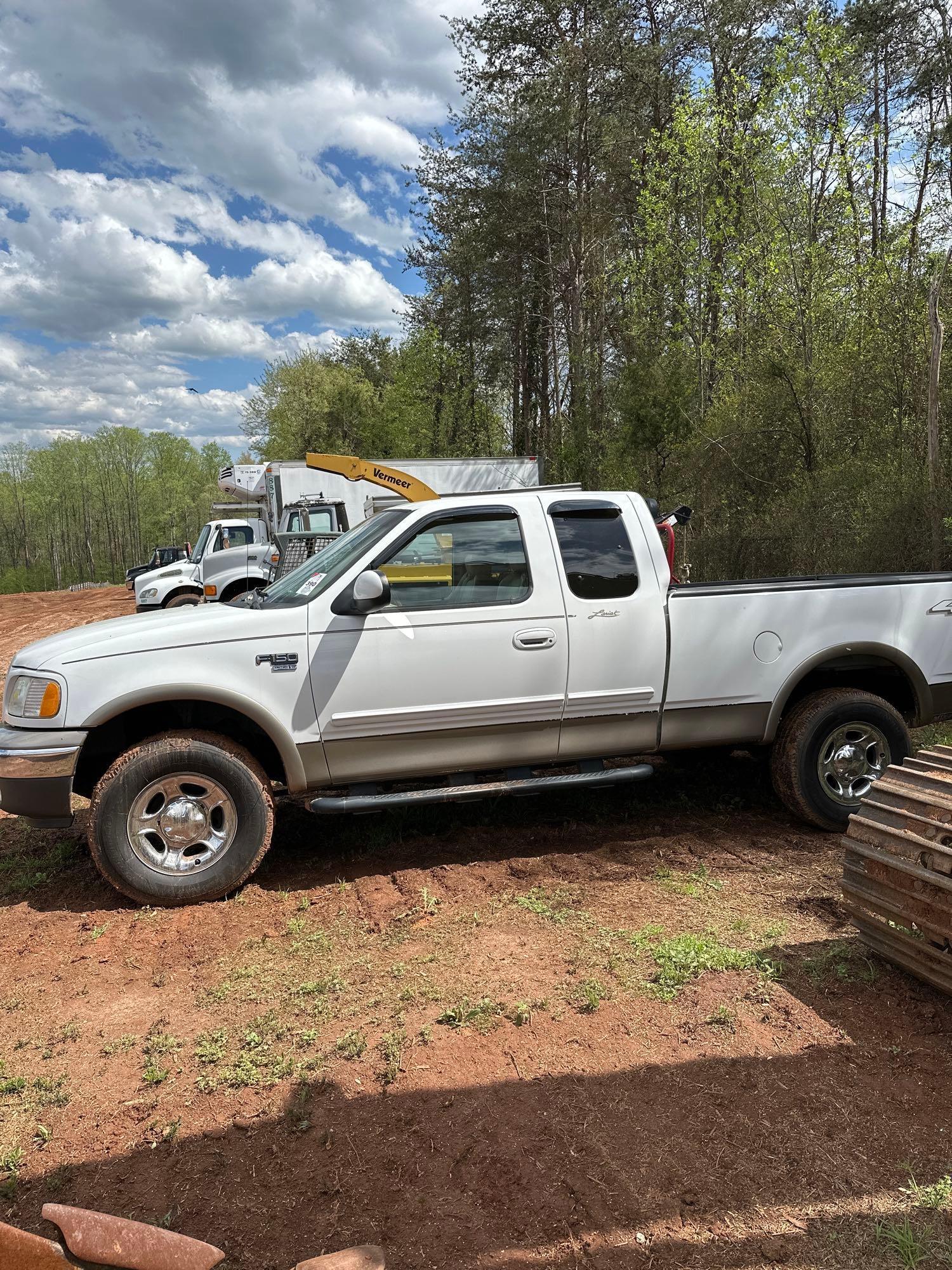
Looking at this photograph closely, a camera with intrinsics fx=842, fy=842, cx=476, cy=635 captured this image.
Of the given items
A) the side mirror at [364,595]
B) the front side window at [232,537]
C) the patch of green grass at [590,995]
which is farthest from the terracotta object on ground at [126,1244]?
the front side window at [232,537]

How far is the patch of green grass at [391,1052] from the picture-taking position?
9.63 ft

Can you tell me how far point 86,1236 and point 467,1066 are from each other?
4.22 ft

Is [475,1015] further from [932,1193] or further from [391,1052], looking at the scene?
[932,1193]

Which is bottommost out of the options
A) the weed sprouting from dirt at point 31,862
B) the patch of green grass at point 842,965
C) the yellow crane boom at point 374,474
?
the patch of green grass at point 842,965

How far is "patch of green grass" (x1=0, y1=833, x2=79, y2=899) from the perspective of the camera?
4738mm

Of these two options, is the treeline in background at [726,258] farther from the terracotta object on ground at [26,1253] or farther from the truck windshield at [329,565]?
the terracotta object on ground at [26,1253]

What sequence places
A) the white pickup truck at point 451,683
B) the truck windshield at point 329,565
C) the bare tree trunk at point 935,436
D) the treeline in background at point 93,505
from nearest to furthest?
the white pickup truck at point 451,683, the truck windshield at point 329,565, the bare tree trunk at point 935,436, the treeline in background at point 93,505

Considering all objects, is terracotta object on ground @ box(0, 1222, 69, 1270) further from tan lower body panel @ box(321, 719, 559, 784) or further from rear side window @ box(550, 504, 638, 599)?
rear side window @ box(550, 504, 638, 599)

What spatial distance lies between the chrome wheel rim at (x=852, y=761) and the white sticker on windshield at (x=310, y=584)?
3.22 metres

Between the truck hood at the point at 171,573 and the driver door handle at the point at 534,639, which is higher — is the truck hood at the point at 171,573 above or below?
above

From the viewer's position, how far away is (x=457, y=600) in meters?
4.67

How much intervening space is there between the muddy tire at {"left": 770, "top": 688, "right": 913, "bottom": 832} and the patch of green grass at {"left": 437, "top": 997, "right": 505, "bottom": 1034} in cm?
264

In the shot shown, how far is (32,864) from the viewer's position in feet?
16.7

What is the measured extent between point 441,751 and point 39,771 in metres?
2.02
